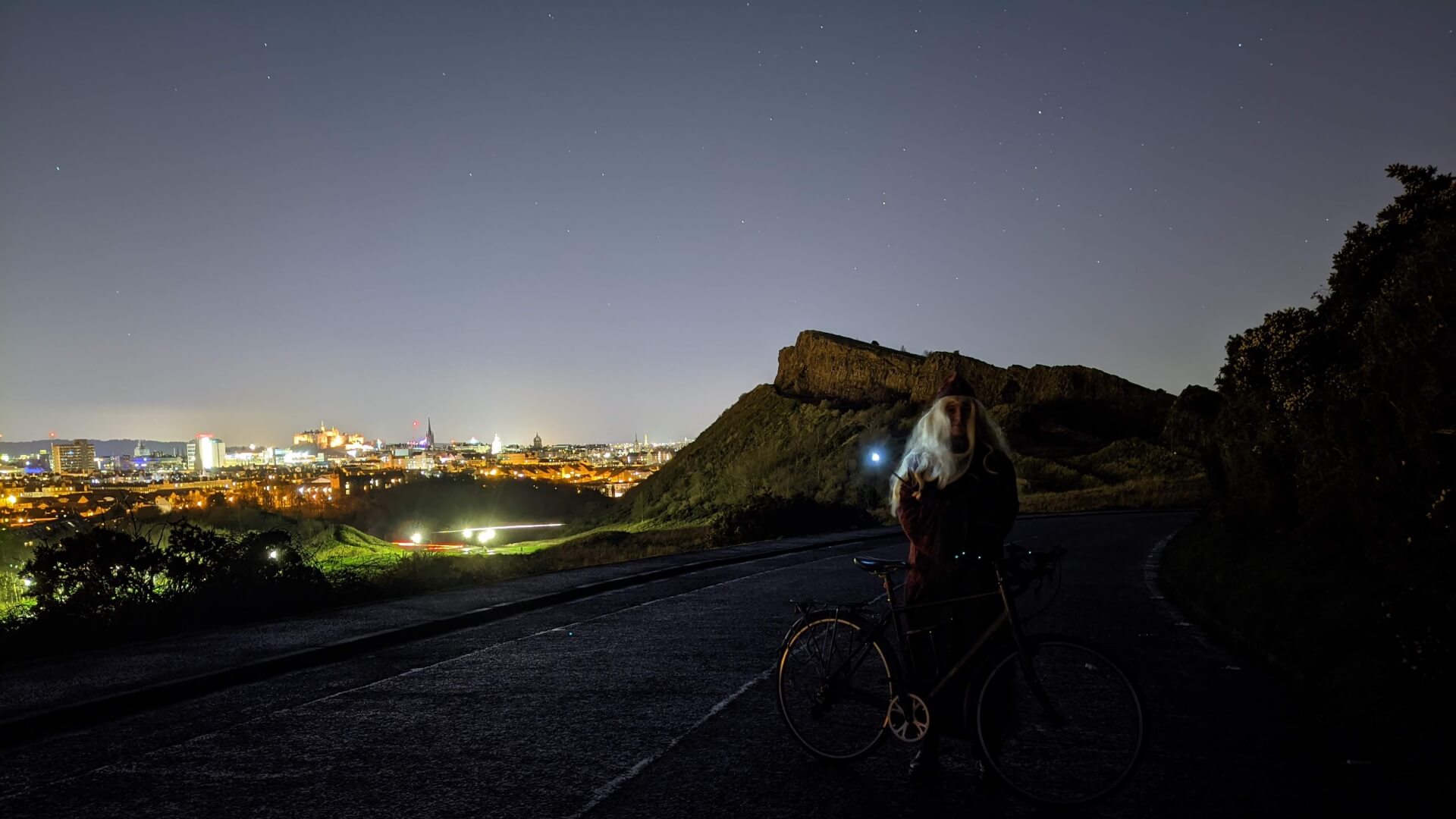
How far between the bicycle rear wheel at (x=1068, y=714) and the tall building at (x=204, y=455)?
13665cm

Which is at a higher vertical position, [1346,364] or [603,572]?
[1346,364]

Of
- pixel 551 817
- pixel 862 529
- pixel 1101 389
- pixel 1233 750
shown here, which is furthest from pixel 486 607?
pixel 1101 389

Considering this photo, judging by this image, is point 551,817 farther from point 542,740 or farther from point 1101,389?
point 1101,389

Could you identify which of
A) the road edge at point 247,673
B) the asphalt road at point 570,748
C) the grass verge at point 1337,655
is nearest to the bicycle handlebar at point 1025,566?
the asphalt road at point 570,748

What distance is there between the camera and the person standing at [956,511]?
16.4 feet

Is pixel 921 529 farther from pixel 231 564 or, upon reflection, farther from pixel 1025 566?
pixel 231 564

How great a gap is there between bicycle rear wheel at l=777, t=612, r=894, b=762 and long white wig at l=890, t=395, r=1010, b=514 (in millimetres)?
826

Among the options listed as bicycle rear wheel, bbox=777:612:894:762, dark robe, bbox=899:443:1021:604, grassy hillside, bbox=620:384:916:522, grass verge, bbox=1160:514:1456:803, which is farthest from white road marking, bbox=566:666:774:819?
grassy hillside, bbox=620:384:916:522

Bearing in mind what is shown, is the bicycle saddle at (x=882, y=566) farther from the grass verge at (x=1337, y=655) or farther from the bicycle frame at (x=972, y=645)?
the grass verge at (x=1337, y=655)

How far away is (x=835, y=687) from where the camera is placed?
5.66m

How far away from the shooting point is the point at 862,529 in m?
32.5

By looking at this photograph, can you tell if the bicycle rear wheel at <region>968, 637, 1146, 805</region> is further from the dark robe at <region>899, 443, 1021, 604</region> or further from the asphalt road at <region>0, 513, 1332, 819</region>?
the dark robe at <region>899, 443, 1021, 604</region>

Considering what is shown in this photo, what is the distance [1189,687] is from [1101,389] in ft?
256

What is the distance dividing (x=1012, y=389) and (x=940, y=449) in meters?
78.6
